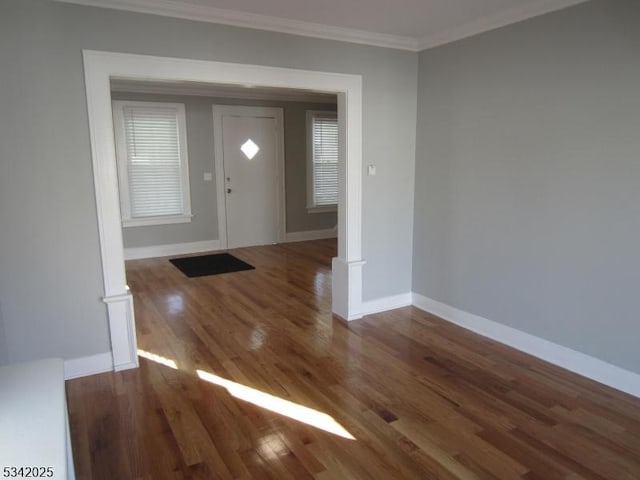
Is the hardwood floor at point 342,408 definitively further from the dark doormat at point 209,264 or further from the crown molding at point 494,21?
the crown molding at point 494,21

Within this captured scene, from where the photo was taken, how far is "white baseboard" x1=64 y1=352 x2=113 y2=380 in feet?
9.78

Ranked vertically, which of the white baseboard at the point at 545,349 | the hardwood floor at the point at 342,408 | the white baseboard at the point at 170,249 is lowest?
the hardwood floor at the point at 342,408

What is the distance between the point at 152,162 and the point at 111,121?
3737 millimetres

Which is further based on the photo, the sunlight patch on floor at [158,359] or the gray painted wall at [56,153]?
the sunlight patch on floor at [158,359]

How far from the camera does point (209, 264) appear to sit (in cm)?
614

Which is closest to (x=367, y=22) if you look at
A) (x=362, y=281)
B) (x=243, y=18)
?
(x=243, y=18)

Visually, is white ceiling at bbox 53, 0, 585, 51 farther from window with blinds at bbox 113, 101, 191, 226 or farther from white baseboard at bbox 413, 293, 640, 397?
window with blinds at bbox 113, 101, 191, 226

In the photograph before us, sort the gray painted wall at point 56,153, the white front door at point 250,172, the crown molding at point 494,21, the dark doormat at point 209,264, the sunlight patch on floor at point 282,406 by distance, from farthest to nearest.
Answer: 1. the white front door at point 250,172
2. the dark doormat at point 209,264
3. the crown molding at point 494,21
4. the gray painted wall at point 56,153
5. the sunlight patch on floor at point 282,406

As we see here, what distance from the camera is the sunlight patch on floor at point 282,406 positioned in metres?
2.45

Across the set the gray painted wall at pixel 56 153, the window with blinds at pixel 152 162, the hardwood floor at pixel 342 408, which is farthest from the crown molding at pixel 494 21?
the window with blinds at pixel 152 162

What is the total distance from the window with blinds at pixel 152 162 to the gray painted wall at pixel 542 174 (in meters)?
3.93

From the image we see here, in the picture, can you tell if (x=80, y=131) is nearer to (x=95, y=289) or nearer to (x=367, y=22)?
(x=95, y=289)

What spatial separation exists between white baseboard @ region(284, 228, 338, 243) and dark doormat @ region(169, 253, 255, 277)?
134 cm

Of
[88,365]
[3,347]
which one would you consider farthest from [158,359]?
[3,347]
